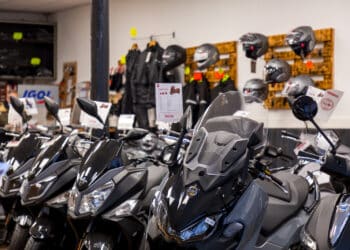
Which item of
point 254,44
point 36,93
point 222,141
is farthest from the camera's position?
point 36,93

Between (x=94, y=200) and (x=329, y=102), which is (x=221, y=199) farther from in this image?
(x=329, y=102)

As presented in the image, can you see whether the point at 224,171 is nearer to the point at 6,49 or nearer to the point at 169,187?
the point at 169,187

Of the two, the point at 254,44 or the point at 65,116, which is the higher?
the point at 254,44

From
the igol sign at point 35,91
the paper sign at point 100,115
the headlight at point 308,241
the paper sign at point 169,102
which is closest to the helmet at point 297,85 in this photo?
the paper sign at point 169,102

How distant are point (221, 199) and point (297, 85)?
380cm

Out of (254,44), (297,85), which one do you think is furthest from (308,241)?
(254,44)

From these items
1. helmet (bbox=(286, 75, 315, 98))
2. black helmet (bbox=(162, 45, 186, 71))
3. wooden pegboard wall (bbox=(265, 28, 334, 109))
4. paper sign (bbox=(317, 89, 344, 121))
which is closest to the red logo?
paper sign (bbox=(317, 89, 344, 121))

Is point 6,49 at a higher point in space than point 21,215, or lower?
higher

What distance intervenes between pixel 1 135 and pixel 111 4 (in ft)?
17.1

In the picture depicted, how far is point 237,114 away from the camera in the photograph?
8.70 ft

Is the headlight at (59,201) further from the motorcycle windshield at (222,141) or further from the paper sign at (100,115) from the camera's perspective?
the motorcycle windshield at (222,141)

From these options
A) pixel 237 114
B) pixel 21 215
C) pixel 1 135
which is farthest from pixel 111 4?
pixel 237 114

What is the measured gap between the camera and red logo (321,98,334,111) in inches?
139

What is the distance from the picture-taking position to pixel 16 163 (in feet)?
14.2
